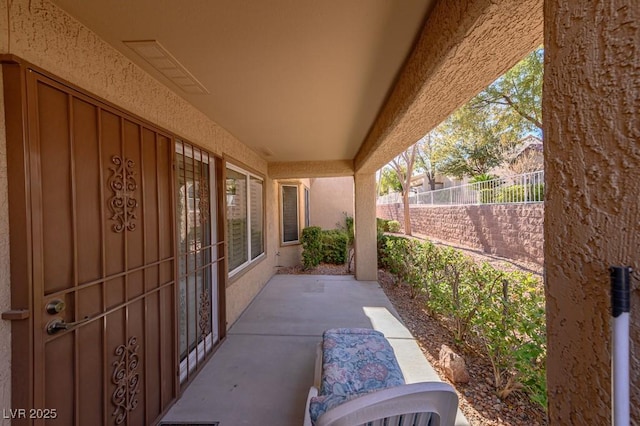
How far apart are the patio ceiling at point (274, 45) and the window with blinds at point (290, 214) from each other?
4791mm

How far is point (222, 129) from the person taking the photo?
11.6 feet

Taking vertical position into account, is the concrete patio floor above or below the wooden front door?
below

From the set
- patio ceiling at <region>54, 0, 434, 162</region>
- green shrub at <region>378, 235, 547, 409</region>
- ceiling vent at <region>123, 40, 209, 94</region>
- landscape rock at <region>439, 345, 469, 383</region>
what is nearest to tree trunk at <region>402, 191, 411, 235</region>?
green shrub at <region>378, 235, 547, 409</region>

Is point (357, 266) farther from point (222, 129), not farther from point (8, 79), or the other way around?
point (8, 79)

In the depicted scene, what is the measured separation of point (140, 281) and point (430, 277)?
12.5ft

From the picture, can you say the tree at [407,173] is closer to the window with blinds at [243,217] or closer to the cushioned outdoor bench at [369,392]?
the window with blinds at [243,217]

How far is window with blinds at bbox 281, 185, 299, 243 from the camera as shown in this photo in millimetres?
7645

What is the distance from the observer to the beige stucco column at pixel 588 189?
57 centimetres

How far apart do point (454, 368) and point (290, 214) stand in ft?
19.9

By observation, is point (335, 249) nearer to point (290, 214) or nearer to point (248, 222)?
point (290, 214)

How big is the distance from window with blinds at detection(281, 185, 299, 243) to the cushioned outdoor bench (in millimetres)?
5278

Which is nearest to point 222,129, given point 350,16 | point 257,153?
point 257,153

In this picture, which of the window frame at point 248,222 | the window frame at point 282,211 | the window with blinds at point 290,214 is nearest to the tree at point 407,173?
the window frame at point 282,211

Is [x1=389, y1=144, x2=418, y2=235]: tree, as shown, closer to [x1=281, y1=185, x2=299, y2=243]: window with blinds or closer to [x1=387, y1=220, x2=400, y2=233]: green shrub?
[x1=387, y1=220, x2=400, y2=233]: green shrub
